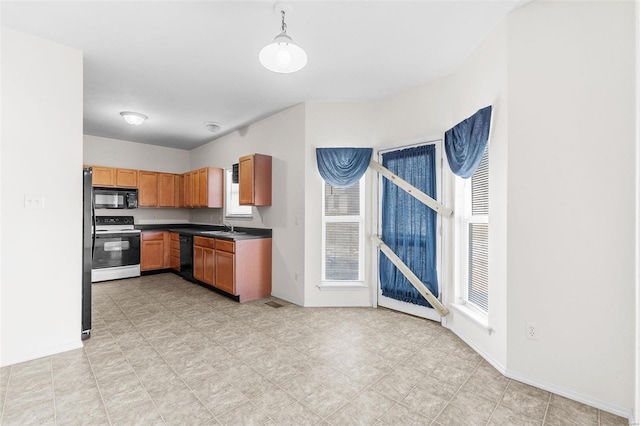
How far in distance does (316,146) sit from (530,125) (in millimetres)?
2453

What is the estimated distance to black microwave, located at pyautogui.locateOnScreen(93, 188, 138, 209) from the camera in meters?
5.50

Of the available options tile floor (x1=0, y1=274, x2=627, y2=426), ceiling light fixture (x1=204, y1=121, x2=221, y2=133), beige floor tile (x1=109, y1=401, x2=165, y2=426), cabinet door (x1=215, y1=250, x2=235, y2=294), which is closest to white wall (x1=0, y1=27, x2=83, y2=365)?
tile floor (x1=0, y1=274, x2=627, y2=426)

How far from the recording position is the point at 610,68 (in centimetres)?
191

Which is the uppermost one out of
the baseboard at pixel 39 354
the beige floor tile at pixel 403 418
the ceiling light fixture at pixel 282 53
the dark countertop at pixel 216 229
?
the ceiling light fixture at pixel 282 53


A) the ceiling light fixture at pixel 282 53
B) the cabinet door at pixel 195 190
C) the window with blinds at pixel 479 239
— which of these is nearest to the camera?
the ceiling light fixture at pixel 282 53

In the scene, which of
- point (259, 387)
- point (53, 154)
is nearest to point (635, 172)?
point (259, 387)

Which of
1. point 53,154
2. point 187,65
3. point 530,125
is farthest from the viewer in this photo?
point 187,65

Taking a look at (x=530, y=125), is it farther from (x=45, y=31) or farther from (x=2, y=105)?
(x=2, y=105)

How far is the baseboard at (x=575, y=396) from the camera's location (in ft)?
6.13

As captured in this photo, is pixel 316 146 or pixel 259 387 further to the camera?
pixel 316 146

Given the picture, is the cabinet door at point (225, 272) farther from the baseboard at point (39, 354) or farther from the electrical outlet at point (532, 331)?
the electrical outlet at point (532, 331)

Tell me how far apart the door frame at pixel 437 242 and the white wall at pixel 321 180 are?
95 mm

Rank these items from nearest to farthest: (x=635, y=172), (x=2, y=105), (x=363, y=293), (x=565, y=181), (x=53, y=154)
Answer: (x=635, y=172)
(x=565, y=181)
(x=2, y=105)
(x=53, y=154)
(x=363, y=293)

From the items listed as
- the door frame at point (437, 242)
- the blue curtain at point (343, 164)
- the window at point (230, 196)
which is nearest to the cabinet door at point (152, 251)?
the window at point (230, 196)
